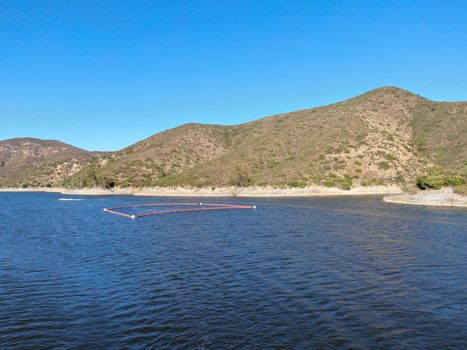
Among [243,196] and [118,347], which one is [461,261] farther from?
[243,196]

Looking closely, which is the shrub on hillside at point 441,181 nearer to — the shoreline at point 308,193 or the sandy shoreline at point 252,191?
the shoreline at point 308,193

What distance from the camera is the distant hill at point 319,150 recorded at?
113625mm

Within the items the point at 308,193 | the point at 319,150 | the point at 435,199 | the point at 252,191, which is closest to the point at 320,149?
the point at 319,150

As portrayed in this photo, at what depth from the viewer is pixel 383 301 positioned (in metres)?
16.5

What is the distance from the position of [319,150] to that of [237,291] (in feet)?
367

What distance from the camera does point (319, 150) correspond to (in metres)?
125

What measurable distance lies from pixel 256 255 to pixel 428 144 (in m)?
124

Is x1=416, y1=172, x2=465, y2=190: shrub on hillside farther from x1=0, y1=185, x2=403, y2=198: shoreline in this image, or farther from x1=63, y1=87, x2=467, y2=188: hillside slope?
x1=63, y1=87, x2=467, y2=188: hillside slope

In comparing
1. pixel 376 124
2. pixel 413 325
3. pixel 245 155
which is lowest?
pixel 413 325

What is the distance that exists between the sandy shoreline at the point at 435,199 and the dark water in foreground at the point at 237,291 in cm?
3450

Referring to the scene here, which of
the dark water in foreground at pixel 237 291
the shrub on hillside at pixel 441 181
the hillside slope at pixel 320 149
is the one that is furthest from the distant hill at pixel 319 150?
Answer: the dark water in foreground at pixel 237 291

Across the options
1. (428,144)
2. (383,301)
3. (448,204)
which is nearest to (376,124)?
(428,144)

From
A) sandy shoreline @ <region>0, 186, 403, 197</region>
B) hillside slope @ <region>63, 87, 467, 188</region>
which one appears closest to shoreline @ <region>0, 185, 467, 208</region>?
sandy shoreline @ <region>0, 186, 403, 197</region>

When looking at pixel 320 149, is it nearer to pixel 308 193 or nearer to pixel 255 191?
pixel 308 193
